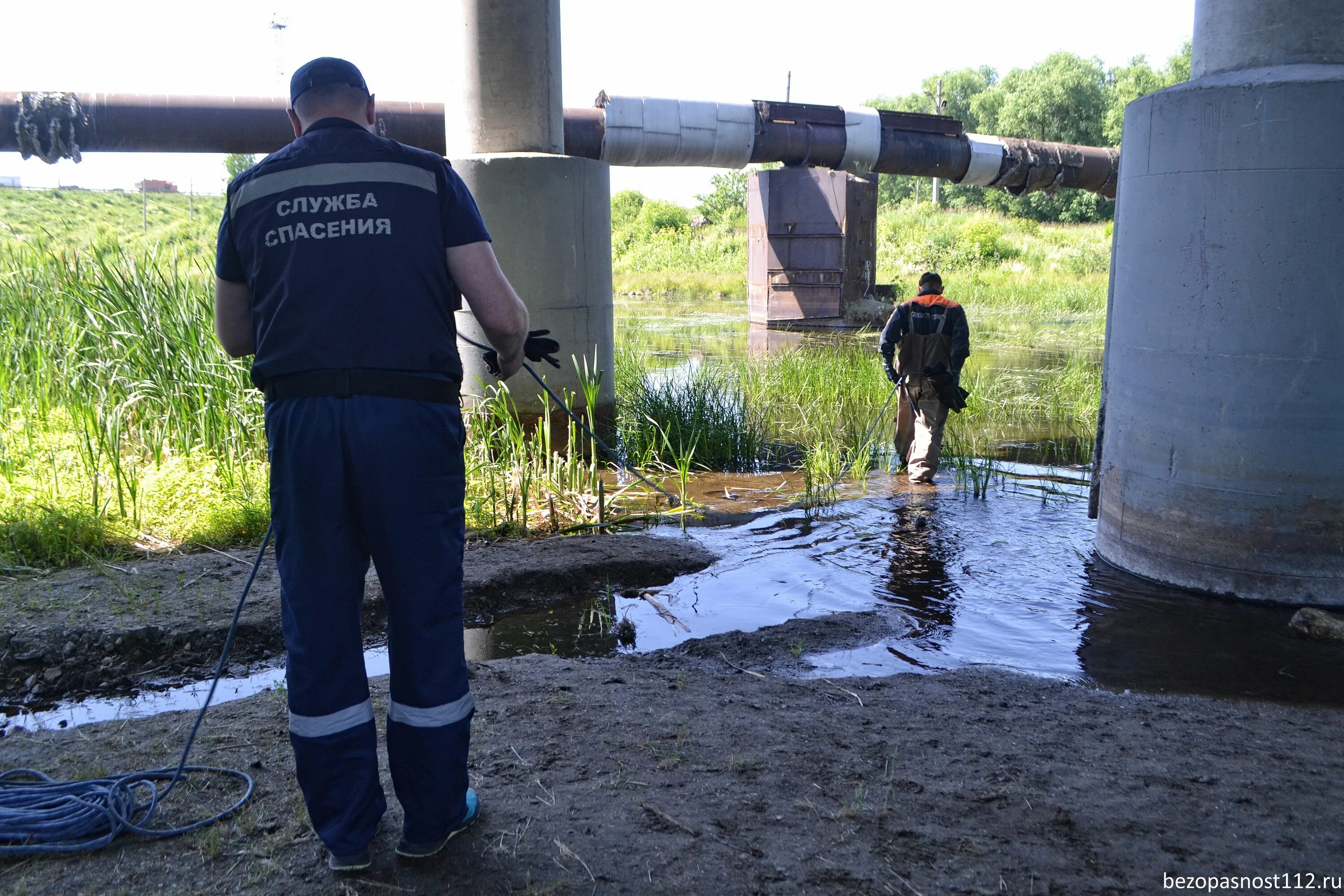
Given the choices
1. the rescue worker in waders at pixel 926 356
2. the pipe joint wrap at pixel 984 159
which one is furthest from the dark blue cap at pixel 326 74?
the pipe joint wrap at pixel 984 159

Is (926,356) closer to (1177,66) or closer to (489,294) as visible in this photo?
(489,294)

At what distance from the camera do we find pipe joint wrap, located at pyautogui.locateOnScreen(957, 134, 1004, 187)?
55.5 ft

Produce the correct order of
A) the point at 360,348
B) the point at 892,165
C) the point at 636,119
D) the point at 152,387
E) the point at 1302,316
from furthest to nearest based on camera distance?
the point at 892,165 → the point at 636,119 → the point at 152,387 → the point at 1302,316 → the point at 360,348

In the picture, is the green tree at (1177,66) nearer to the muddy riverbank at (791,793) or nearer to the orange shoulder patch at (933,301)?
the orange shoulder patch at (933,301)

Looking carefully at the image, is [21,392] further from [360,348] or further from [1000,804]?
[1000,804]

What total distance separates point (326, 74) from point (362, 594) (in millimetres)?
1306

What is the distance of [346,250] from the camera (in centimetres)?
250

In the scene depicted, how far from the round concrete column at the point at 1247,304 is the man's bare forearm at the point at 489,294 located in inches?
165

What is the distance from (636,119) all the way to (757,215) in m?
5.77

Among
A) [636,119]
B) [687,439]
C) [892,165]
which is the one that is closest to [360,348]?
[687,439]

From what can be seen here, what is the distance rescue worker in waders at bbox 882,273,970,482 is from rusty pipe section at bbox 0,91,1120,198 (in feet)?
20.6

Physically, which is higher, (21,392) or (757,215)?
(757,215)

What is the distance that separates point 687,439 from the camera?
9016mm

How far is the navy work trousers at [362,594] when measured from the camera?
249 centimetres
